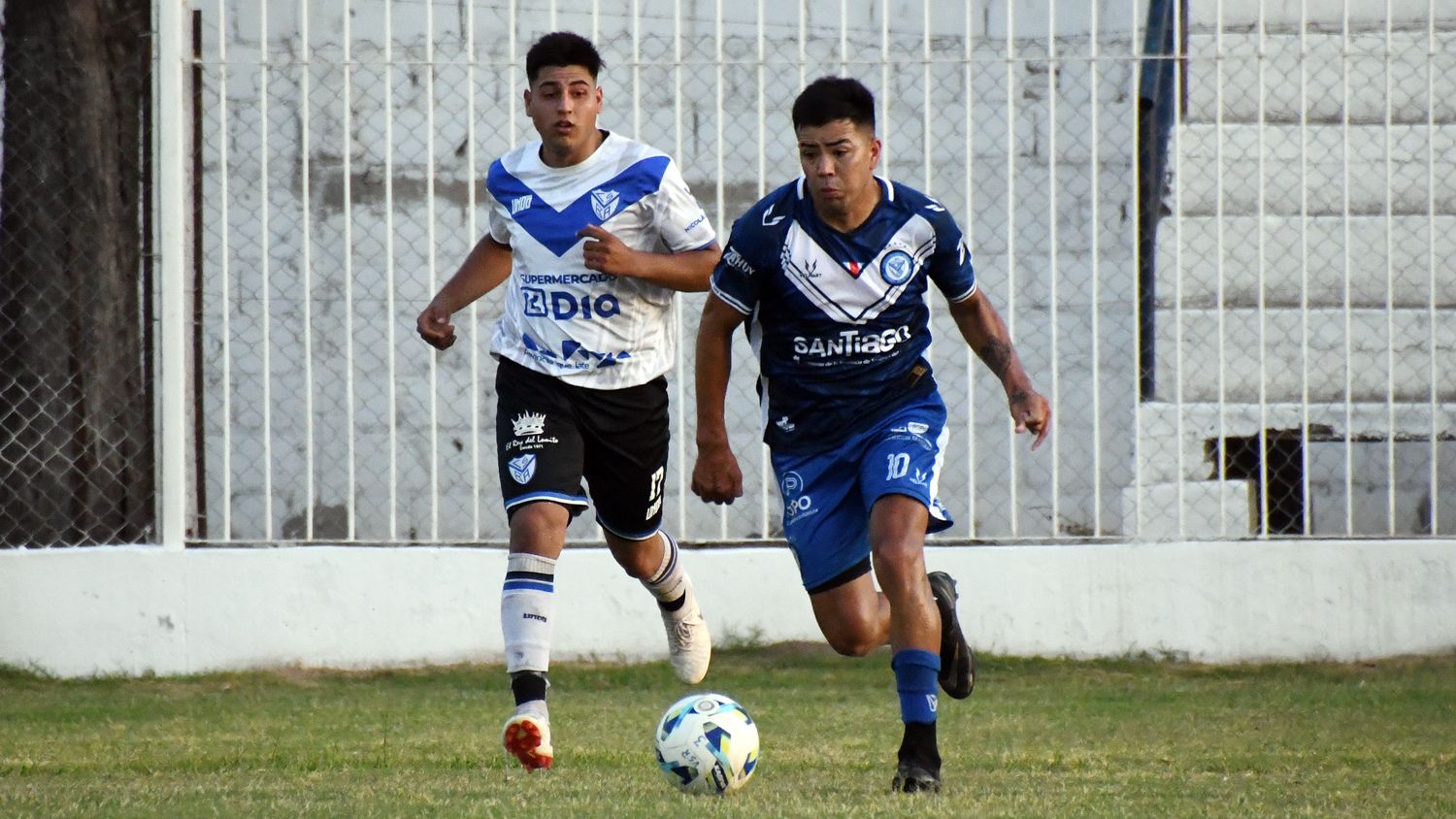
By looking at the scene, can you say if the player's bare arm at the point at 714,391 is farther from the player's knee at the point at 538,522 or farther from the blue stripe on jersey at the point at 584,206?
the blue stripe on jersey at the point at 584,206

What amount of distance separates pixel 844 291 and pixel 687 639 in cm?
178

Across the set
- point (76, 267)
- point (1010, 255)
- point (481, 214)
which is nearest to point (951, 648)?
point (1010, 255)

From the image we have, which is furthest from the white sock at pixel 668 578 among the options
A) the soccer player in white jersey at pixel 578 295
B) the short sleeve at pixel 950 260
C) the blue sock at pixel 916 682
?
the blue sock at pixel 916 682

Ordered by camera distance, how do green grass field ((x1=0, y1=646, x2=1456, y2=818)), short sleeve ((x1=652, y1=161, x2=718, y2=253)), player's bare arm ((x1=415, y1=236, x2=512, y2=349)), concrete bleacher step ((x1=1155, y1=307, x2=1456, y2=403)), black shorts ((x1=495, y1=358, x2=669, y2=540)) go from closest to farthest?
green grass field ((x1=0, y1=646, x2=1456, y2=818)) < black shorts ((x1=495, y1=358, x2=669, y2=540)) < short sleeve ((x1=652, y1=161, x2=718, y2=253)) < player's bare arm ((x1=415, y1=236, x2=512, y2=349)) < concrete bleacher step ((x1=1155, y1=307, x2=1456, y2=403))

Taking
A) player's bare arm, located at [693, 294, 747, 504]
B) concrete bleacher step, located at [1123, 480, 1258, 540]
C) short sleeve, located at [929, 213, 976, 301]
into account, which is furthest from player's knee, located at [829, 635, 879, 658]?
concrete bleacher step, located at [1123, 480, 1258, 540]

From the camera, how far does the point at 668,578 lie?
6.36 meters

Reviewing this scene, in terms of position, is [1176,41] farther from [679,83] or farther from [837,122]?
[837,122]

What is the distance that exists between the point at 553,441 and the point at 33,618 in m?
3.61

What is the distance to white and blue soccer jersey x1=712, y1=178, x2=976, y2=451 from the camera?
5.19 m

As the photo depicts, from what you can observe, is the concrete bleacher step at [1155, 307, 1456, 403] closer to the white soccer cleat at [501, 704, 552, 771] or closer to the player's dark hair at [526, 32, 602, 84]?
the player's dark hair at [526, 32, 602, 84]

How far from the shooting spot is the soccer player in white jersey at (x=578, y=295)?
566 cm

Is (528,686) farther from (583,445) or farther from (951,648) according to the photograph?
(951,648)

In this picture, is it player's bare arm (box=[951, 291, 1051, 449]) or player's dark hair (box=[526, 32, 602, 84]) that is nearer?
player's bare arm (box=[951, 291, 1051, 449])

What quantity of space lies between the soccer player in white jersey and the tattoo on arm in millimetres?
950
